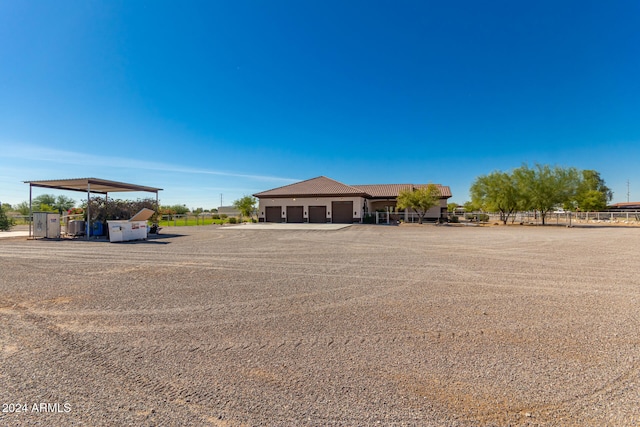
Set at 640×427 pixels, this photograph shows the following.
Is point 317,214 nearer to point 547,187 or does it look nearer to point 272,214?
point 272,214

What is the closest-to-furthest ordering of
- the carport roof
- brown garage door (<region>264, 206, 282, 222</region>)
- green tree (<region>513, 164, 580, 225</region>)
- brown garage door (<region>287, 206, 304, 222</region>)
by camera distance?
1. the carport roof
2. green tree (<region>513, 164, 580, 225</region>)
3. brown garage door (<region>287, 206, 304, 222</region>)
4. brown garage door (<region>264, 206, 282, 222</region>)

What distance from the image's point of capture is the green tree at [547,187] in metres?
32.1

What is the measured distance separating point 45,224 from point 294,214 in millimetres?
23815

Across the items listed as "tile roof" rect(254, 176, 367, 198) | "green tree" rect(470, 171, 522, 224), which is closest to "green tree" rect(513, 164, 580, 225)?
"green tree" rect(470, 171, 522, 224)

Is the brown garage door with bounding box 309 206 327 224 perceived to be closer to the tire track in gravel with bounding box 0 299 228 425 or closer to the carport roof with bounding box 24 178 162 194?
the carport roof with bounding box 24 178 162 194

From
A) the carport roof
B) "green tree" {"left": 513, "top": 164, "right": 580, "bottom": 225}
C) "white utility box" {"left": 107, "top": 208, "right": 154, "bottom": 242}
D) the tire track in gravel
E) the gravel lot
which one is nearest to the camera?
the gravel lot

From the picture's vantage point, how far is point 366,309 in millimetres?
4879

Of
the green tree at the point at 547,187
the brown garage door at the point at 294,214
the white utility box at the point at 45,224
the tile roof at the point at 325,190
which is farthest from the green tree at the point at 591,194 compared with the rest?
the white utility box at the point at 45,224

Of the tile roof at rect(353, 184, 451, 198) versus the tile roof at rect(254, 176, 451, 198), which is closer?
the tile roof at rect(254, 176, 451, 198)

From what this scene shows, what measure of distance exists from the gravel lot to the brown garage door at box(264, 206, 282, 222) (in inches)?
1219

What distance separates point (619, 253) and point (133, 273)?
1581cm

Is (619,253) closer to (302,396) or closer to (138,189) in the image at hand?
(302,396)

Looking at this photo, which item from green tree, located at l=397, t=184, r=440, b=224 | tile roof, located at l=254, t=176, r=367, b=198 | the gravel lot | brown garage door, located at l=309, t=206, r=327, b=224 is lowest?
the gravel lot

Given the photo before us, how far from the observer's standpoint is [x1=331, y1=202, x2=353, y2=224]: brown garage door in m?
35.9
